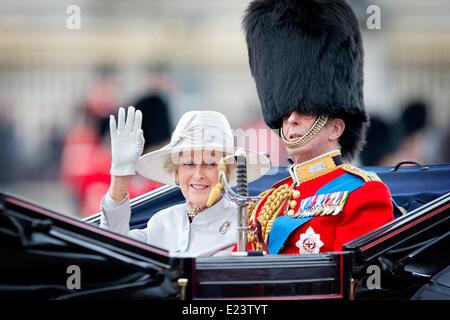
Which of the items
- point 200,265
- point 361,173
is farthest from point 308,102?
point 200,265

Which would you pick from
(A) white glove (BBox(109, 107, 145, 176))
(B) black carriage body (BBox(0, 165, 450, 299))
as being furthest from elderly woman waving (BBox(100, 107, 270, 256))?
(B) black carriage body (BBox(0, 165, 450, 299))

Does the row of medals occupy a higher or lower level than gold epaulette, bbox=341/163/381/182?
lower

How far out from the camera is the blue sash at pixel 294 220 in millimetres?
2857

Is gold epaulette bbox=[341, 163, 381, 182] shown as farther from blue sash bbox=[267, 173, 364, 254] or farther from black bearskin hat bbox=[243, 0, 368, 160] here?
black bearskin hat bbox=[243, 0, 368, 160]

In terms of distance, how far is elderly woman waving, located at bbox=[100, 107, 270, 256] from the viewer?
9.09 ft

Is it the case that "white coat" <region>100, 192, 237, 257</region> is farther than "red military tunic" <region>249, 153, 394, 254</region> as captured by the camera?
Yes

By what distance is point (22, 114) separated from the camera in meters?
2.59

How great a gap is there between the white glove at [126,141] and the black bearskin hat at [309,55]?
0.47 meters

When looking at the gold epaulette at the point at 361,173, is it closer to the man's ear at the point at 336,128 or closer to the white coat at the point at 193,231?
the man's ear at the point at 336,128

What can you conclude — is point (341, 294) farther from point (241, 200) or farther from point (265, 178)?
point (265, 178)

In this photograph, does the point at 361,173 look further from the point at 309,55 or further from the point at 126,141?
the point at 126,141

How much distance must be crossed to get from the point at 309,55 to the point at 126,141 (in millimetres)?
611

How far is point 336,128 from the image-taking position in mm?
2959

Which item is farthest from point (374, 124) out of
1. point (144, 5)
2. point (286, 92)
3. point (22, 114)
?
point (22, 114)
